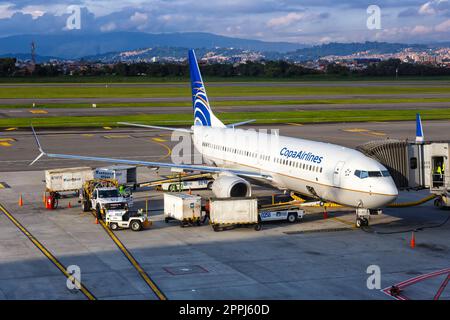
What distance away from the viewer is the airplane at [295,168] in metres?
40.8

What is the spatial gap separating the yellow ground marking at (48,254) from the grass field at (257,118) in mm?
56103

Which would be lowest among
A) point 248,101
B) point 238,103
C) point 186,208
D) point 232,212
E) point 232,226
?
point 232,226

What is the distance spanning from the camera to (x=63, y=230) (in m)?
41.6

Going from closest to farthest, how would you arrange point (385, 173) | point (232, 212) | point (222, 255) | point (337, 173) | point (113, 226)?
point (222, 255) → point (385, 173) → point (232, 212) → point (337, 173) → point (113, 226)

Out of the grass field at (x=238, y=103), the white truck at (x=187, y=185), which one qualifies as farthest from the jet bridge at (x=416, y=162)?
the grass field at (x=238, y=103)

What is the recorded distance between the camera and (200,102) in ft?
200

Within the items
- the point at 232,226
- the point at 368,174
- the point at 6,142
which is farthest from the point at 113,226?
the point at 6,142

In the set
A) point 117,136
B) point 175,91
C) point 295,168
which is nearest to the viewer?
point 295,168

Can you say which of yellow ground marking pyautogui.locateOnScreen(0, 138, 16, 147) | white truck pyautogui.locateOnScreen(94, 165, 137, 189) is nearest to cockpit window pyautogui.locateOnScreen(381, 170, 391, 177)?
white truck pyautogui.locateOnScreen(94, 165, 137, 189)

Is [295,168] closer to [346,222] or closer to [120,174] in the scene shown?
[346,222]

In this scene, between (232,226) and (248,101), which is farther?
(248,101)

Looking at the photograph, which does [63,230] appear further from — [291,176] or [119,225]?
[291,176]

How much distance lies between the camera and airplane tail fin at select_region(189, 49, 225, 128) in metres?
60.0

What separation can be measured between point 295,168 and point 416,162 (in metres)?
7.39
